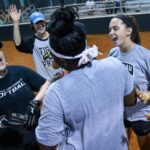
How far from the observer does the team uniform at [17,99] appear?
2.95 meters

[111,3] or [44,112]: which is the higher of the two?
[44,112]

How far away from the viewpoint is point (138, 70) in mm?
3193

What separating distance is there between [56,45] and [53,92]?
266mm

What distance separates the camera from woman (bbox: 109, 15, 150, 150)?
10.5ft

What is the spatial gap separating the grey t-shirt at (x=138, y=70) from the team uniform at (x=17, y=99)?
2.90 feet

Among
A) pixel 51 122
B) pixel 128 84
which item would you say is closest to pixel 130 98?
pixel 128 84

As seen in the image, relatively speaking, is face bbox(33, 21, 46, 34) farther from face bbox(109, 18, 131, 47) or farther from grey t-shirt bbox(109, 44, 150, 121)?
grey t-shirt bbox(109, 44, 150, 121)

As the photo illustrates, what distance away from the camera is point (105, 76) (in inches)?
75.7

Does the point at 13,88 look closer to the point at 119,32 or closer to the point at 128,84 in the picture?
the point at 119,32

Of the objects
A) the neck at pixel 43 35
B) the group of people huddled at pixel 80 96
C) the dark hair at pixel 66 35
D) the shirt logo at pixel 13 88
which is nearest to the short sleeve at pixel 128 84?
the group of people huddled at pixel 80 96

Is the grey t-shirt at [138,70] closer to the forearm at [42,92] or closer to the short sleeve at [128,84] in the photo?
the forearm at [42,92]

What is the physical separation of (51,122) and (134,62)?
1596 millimetres

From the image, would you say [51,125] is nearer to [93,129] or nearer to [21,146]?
[93,129]

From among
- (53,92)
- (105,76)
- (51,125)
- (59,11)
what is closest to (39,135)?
(51,125)
